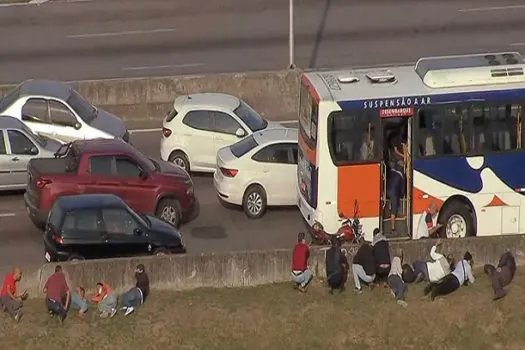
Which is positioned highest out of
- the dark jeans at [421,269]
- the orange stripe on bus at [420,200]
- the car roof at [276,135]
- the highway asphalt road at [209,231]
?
the car roof at [276,135]

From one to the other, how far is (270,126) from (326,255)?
6.42 metres

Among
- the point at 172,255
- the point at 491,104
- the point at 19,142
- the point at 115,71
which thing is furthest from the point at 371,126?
the point at 115,71

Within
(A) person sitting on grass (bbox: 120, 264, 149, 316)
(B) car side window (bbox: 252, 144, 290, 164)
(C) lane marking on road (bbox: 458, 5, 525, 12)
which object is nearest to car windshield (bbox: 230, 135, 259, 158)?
(B) car side window (bbox: 252, 144, 290, 164)

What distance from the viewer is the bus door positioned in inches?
1030

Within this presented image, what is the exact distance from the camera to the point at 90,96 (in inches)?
1374

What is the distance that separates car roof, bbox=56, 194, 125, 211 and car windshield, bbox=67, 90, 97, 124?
5787mm

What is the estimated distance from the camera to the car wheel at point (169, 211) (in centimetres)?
2798

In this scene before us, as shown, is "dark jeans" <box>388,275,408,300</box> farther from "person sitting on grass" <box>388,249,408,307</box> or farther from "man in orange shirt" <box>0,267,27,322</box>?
"man in orange shirt" <box>0,267,27,322</box>

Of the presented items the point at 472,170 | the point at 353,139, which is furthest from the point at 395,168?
the point at 472,170

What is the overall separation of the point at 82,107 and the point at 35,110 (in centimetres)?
111

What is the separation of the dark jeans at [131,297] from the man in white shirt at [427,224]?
541 cm

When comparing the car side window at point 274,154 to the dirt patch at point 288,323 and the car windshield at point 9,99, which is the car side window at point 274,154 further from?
the car windshield at point 9,99

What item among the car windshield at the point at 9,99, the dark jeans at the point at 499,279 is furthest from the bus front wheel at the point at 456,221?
the car windshield at the point at 9,99

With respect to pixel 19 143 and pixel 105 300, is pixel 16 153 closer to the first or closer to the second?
pixel 19 143
